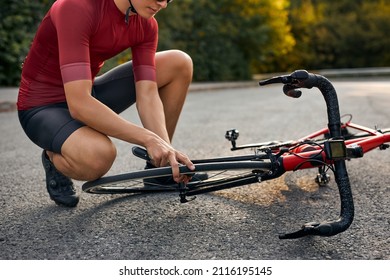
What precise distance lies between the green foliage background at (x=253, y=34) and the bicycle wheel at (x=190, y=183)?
28.7 feet

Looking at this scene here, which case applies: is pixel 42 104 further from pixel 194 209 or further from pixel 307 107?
pixel 307 107

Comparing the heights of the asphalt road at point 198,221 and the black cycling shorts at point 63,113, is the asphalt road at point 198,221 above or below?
below

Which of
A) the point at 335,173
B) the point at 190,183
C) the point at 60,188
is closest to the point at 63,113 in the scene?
the point at 60,188

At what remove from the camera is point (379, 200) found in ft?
8.94

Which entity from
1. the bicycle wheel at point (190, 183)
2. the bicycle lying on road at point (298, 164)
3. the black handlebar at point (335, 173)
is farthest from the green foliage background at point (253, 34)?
the black handlebar at point (335, 173)

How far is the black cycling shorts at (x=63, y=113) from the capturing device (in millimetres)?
2490

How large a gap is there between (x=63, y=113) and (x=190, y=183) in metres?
0.73

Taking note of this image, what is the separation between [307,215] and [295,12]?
24.1 meters

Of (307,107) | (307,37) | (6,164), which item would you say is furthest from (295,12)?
(6,164)

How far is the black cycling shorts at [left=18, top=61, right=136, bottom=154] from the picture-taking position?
8.17ft

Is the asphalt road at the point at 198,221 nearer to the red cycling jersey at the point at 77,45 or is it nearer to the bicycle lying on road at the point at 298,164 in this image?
the bicycle lying on road at the point at 298,164

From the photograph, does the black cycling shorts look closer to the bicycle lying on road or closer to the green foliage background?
the bicycle lying on road

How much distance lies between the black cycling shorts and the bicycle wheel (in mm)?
285

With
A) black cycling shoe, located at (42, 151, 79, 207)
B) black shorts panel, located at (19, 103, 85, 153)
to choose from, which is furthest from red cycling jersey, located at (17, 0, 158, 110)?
black cycling shoe, located at (42, 151, 79, 207)
